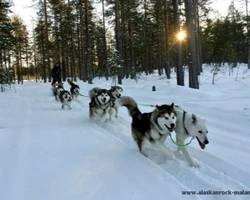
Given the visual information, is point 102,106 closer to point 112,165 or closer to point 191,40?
point 112,165

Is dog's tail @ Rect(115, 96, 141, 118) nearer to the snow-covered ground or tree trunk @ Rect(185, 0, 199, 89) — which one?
the snow-covered ground

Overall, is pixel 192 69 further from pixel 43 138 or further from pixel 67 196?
pixel 67 196

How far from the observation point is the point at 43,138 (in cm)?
619

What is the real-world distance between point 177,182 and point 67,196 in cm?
150

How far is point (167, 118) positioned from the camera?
4375mm

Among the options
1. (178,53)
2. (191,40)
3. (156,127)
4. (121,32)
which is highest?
(121,32)

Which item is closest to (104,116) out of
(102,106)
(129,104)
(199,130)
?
(102,106)

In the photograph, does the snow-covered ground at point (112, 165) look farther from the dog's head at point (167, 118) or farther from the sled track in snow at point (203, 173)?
the dog's head at point (167, 118)

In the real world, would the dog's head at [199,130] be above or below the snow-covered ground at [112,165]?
above

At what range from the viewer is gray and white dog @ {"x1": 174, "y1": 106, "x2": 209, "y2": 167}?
4125 mm

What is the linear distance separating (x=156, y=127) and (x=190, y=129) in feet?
2.02

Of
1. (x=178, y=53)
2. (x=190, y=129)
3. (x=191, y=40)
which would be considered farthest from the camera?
(x=178, y=53)

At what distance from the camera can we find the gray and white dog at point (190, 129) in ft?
13.5

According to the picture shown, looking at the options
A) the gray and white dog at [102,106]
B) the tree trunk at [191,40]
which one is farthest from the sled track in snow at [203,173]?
the tree trunk at [191,40]
